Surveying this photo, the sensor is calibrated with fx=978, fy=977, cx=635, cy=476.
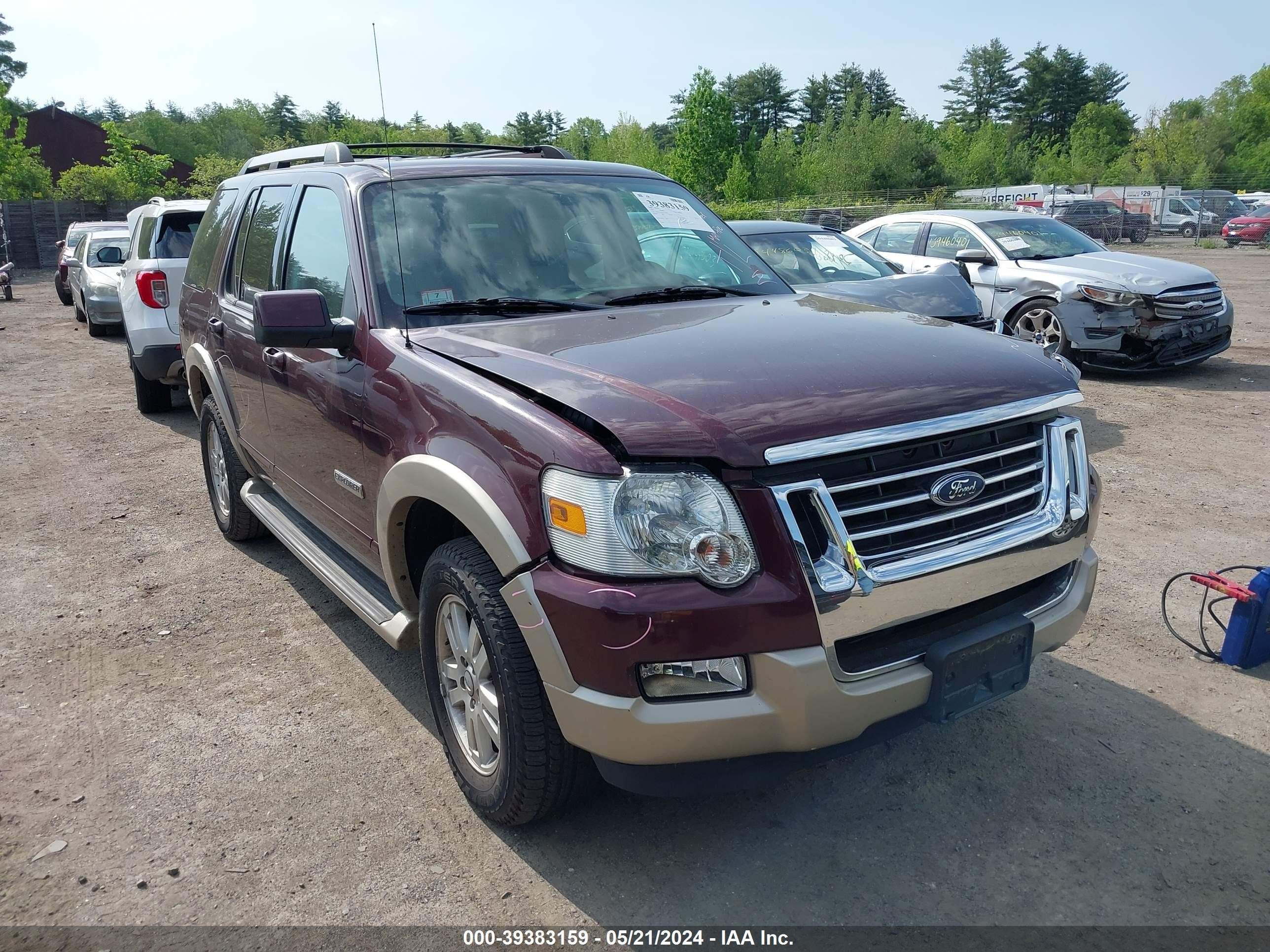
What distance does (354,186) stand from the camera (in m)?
3.69

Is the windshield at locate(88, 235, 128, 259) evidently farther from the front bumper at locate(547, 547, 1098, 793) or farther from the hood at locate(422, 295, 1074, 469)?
the front bumper at locate(547, 547, 1098, 793)

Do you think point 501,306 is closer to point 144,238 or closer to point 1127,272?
point 144,238

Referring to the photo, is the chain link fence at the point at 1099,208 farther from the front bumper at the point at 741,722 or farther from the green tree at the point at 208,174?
the front bumper at the point at 741,722

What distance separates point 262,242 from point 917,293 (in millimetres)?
5168

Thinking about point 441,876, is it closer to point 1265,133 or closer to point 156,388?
point 156,388

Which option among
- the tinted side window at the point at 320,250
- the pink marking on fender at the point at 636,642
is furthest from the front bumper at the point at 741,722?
the tinted side window at the point at 320,250

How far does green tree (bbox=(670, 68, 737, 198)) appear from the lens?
71000mm

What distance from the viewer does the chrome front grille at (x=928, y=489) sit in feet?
8.16

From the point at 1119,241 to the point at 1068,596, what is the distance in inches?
1489

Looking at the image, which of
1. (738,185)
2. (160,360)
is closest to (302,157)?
(160,360)

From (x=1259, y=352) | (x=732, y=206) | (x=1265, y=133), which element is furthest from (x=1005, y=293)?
(x=1265, y=133)

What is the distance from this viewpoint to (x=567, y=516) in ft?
7.92

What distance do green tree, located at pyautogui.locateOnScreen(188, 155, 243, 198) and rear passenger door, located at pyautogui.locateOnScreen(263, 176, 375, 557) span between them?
164 feet

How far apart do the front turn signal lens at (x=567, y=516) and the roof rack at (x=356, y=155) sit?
92.2 inches
